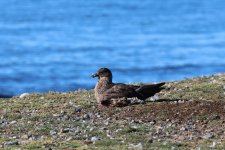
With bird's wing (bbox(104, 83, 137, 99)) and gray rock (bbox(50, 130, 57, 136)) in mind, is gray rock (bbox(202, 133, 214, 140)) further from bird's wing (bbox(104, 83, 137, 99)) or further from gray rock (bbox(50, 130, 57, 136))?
bird's wing (bbox(104, 83, 137, 99))

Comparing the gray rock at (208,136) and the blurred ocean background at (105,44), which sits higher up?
the blurred ocean background at (105,44)

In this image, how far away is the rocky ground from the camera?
15406 millimetres

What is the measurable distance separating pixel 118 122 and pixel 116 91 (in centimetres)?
200

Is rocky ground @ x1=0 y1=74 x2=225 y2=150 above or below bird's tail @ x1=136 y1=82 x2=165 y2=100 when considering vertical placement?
below

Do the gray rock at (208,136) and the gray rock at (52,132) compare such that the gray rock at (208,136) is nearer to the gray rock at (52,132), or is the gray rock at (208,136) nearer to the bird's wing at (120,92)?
the gray rock at (52,132)

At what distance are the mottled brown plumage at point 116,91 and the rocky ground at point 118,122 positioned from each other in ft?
0.71

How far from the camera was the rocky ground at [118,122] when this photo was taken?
15.4 m

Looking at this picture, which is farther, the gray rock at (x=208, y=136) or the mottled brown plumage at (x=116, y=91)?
the mottled brown plumage at (x=116, y=91)

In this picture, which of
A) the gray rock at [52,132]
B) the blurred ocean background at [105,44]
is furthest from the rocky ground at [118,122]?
the blurred ocean background at [105,44]

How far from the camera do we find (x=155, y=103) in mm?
18984

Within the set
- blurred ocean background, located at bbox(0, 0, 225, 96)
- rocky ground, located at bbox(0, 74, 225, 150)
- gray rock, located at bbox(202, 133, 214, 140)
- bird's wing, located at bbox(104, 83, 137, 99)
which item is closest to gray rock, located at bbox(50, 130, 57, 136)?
rocky ground, located at bbox(0, 74, 225, 150)

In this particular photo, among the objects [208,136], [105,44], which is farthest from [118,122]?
[105,44]

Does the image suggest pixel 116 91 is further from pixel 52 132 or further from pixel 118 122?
pixel 52 132

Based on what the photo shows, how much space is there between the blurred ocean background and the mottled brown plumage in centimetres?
2474
